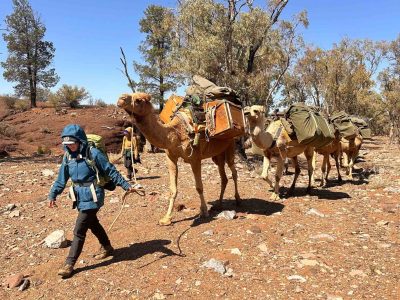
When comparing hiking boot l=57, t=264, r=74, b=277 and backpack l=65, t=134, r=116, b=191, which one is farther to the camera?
backpack l=65, t=134, r=116, b=191

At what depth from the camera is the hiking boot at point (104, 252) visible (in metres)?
5.75

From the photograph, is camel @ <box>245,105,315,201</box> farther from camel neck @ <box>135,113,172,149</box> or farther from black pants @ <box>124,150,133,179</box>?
black pants @ <box>124,150,133,179</box>

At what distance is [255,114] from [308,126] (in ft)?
5.73

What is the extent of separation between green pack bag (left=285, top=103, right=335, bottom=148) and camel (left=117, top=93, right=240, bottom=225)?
179 cm

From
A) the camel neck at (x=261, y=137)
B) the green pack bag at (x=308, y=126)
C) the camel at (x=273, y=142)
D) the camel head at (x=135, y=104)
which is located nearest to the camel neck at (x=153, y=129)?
the camel head at (x=135, y=104)

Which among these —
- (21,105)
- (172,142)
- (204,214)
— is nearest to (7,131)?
(21,105)

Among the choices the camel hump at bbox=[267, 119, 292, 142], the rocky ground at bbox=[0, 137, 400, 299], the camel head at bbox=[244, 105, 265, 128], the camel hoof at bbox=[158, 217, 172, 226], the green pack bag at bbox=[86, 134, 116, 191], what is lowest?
the rocky ground at bbox=[0, 137, 400, 299]

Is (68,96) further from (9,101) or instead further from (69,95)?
(9,101)

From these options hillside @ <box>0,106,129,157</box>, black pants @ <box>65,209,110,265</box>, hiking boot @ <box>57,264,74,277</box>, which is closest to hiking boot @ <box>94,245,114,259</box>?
black pants @ <box>65,209,110,265</box>

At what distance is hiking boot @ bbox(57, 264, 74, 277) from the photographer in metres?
5.05

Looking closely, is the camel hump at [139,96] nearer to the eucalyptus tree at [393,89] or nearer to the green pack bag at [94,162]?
the green pack bag at [94,162]

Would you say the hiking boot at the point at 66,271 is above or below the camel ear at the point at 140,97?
below

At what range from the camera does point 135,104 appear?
5.72 metres

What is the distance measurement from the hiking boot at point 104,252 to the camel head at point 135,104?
2123 mm
